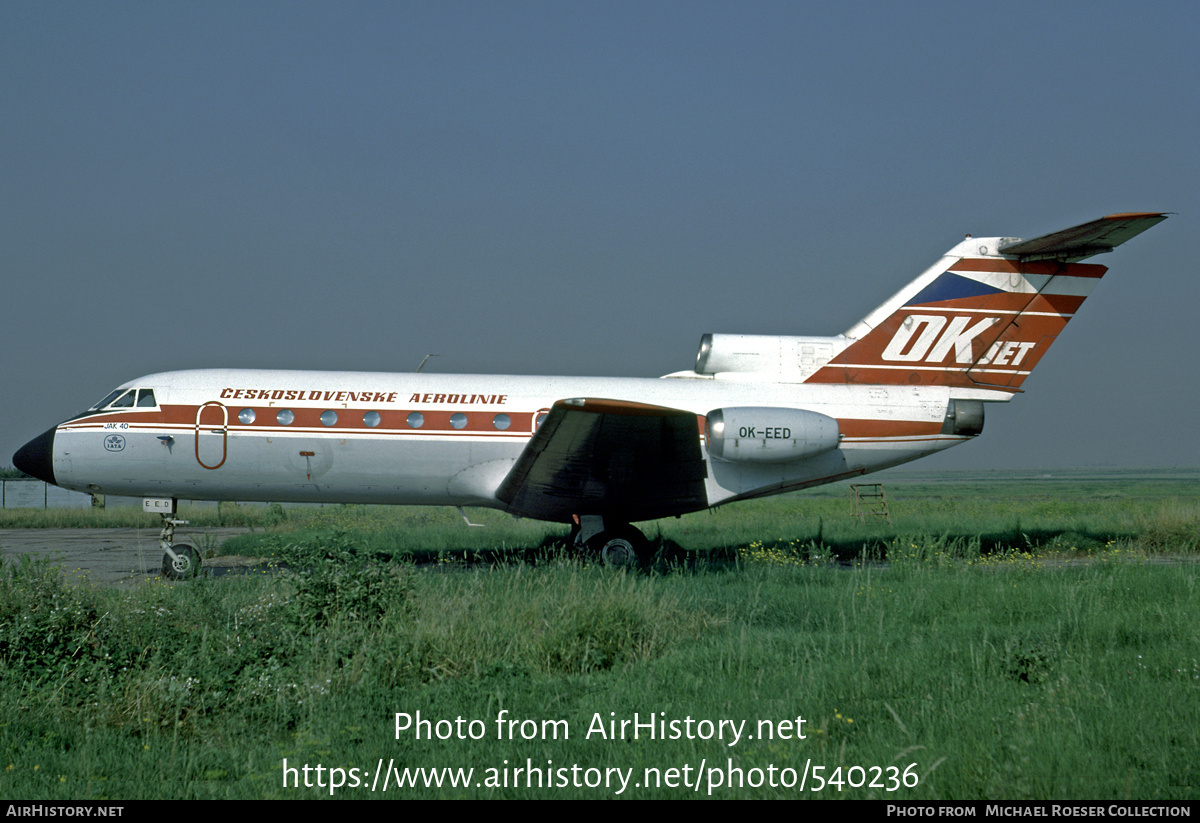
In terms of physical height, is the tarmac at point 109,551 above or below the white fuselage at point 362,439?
below

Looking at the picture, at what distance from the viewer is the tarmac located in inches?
479

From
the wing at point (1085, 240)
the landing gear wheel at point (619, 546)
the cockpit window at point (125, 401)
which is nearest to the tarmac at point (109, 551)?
the cockpit window at point (125, 401)

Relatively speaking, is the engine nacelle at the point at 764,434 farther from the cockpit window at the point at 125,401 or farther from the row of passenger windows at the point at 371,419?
the cockpit window at the point at 125,401

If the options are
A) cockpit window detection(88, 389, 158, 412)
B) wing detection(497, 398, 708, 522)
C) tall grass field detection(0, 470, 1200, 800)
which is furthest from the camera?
cockpit window detection(88, 389, 158, 412)

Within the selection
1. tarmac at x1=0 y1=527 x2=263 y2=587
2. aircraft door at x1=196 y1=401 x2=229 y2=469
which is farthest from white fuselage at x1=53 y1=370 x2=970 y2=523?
tarmac at x1=0 y1=527 x2=263 y2=587

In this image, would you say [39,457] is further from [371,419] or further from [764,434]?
[764,434]

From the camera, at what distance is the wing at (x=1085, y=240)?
1163 centimetres

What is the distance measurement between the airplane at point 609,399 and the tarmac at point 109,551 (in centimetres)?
94

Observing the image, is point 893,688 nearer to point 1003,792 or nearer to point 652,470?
point 1003,792

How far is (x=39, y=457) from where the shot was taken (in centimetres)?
1288

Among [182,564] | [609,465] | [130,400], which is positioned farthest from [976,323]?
[130,400]

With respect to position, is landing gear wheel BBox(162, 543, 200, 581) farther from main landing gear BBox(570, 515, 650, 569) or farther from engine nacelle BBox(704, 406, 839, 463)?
engine nacelle BBox(704, 406, 839, 463)

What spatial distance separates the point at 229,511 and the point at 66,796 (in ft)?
86.2

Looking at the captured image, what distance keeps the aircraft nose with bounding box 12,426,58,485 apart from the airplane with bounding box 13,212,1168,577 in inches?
1.2
